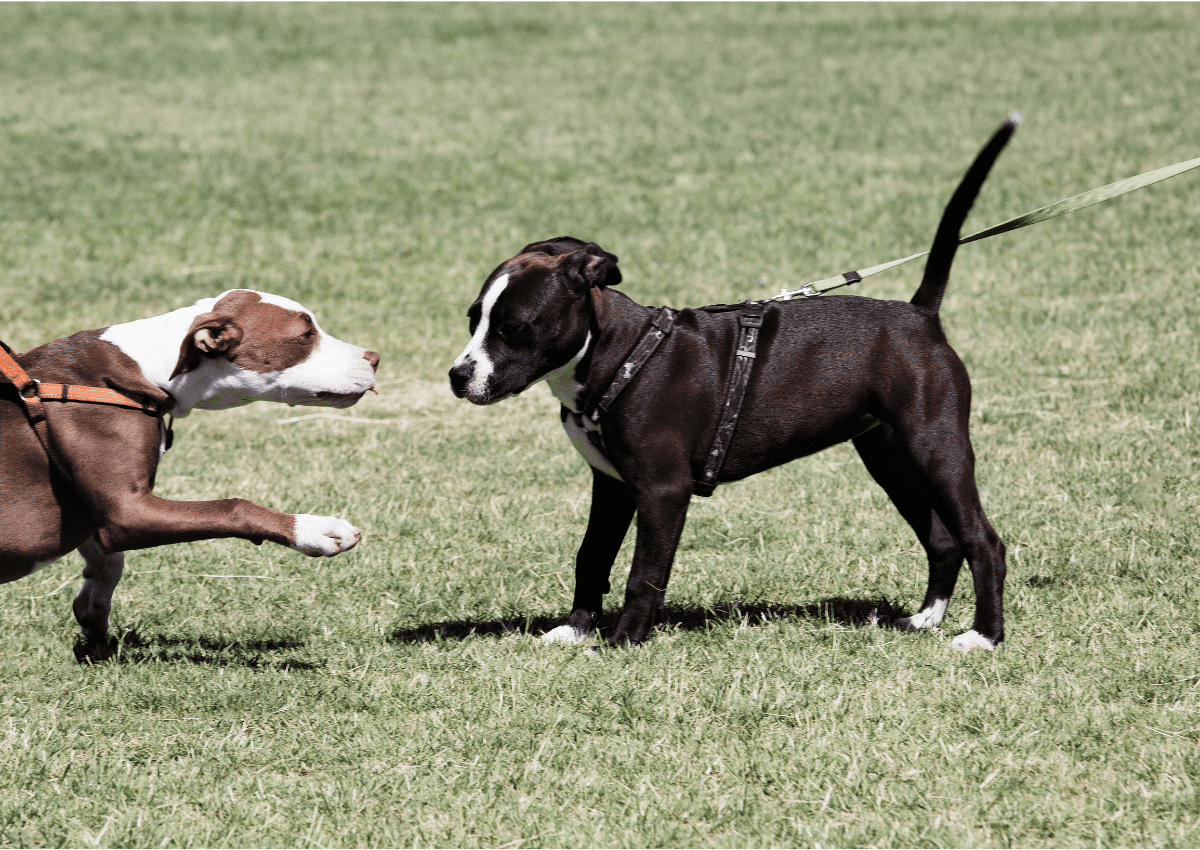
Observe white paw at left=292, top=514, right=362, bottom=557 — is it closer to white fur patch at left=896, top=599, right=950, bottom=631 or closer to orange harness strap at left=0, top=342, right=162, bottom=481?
orange harness strap at left=0, top=342, right=162, bottom=481

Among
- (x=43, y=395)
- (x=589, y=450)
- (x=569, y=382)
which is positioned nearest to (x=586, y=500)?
(x=589, y=450)

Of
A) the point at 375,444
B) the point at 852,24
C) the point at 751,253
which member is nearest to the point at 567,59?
the point at 852,24

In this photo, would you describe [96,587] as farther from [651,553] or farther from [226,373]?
[651,553]

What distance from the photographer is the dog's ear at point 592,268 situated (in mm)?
4352

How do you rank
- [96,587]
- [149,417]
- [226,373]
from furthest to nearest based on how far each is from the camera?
[96,587] → [226,373] → [149,417]

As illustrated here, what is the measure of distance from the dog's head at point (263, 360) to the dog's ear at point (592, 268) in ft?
2.50

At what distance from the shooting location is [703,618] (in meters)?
5.03

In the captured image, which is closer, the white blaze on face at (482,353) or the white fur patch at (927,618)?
the white blaze on face at (482,353)

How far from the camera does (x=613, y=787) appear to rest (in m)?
3.72

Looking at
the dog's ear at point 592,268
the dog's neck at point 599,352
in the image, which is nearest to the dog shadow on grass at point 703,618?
the dog's neck at point 599,352

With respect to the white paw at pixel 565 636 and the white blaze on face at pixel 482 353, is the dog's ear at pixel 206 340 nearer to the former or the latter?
the white blaze on face at pixel 482 353

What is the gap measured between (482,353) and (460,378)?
0.11 meters

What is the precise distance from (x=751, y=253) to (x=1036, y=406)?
11.8 ft

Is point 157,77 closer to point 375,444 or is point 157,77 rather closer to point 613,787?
point 375,444
